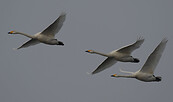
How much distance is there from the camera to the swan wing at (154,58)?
140 ft

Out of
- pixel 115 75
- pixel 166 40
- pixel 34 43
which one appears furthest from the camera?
pixel 34 43

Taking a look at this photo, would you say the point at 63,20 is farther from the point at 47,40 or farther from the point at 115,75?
the point at 115,75

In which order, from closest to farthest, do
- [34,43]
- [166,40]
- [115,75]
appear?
[166,40] < [115,75] < [34,43]

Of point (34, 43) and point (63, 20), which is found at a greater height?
point (63, 20)

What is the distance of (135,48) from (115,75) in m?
2.91

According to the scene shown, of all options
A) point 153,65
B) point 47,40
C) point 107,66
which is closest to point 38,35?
point 47,40

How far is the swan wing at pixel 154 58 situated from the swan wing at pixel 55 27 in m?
8.09

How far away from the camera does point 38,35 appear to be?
150 ft

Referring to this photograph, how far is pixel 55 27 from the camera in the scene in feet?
149

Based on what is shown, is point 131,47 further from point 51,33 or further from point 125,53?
point 51,33

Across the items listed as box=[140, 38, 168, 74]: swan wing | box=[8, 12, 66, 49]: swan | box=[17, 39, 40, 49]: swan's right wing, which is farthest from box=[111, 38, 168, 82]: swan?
box=[17, 39, 40, 49]: swan's right wing

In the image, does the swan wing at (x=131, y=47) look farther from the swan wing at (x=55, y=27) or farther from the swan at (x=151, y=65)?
the swan wing at (x=55, y=27)

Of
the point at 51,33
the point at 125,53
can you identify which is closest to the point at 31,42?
the point at 51,33

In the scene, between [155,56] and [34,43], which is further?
[34,43]
